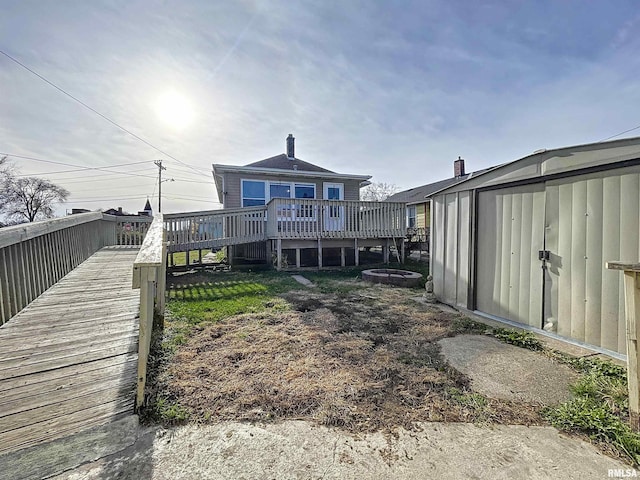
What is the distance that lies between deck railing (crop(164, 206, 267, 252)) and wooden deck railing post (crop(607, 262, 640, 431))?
8.28 meters

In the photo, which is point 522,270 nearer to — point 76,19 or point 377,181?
point 76,19

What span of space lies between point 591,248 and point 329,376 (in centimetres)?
329

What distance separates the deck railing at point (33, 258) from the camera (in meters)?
2.79

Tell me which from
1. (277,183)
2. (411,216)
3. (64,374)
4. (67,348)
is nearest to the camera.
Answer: (64,374)

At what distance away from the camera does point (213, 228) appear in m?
8.48

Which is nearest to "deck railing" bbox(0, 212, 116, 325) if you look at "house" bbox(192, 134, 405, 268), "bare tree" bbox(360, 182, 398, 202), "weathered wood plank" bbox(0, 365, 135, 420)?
"weathered wood plank" bbox(0, 365, 135, 420)

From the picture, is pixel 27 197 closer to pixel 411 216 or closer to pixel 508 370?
pixel 411 216

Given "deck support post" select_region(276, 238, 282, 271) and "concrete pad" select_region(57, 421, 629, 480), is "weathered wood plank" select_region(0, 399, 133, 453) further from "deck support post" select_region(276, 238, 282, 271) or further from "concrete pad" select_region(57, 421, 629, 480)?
"deck support post" select_region(276, 238, 282, 271)

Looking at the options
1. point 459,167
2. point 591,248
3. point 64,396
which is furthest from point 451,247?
point 459,167

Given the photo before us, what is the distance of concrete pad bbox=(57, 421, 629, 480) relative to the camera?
1.47 meters

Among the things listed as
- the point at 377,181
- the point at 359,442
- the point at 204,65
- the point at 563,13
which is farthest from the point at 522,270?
the point at 377,181

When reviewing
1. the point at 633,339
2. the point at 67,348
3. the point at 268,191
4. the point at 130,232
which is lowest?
the point at 67,348

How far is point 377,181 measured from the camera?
3775cm

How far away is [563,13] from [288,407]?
29.5 ft
